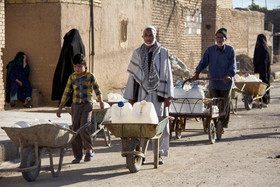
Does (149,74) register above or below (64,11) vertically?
below

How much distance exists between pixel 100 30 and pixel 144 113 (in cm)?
939

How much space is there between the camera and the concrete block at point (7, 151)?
24.4 ft

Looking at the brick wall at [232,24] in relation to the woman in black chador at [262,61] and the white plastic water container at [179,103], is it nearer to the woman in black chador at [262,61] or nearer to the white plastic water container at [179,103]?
the woman in black chador at [262,61]

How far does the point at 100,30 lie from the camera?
15.5 metres

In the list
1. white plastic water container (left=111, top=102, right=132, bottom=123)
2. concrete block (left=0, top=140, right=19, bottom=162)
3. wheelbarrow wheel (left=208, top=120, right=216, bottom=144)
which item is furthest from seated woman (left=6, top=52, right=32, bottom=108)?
white plastic water container (left=111, top=102, right=132, bottom=123)

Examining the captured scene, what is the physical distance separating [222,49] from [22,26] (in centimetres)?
643

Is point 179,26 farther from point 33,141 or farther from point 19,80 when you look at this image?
point 33,141

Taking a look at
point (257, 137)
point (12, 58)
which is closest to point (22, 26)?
point (12, 58)

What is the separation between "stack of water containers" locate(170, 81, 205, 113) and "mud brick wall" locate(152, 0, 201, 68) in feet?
33.5

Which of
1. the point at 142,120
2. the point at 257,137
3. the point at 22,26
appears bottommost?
the point at 257,137

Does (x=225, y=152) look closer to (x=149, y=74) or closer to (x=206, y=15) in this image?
(x=149, y=74)

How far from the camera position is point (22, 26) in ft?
46.0

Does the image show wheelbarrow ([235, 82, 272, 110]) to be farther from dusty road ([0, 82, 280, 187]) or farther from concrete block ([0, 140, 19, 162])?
concrete block ([0, 140, 19, 162])

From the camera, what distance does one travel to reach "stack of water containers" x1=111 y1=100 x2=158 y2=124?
638 centimetres
